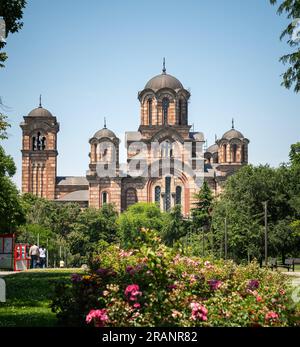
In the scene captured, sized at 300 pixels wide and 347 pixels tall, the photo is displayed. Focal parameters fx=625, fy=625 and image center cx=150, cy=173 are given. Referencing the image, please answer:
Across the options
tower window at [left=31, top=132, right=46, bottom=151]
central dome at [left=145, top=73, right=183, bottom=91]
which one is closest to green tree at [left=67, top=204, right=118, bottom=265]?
tower window at [left=31, top=132, right=46, bottom=151]

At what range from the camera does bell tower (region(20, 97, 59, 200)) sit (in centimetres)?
7619

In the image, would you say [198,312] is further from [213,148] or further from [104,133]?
[213,148]

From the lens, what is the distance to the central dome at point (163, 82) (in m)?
75.6

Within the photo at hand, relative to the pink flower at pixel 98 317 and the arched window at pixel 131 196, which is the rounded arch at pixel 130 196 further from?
the pink flower at pixel 98 317

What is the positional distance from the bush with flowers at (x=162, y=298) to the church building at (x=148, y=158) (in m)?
63.3

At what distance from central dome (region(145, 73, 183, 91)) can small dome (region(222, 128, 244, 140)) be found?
8489mm

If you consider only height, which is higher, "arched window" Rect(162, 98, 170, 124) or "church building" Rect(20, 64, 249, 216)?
"arched window" Rect(162, 98, 170, 124)

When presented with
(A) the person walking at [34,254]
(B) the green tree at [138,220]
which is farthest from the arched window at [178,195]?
(A) the person walking at [34,254]

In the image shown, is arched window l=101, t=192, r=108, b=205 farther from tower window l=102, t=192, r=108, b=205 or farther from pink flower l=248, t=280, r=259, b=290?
pink flower l=248, t=280, r=259, b=290

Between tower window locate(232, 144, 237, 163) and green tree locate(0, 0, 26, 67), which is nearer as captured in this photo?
green tree locate(0, 0, 26, 67)

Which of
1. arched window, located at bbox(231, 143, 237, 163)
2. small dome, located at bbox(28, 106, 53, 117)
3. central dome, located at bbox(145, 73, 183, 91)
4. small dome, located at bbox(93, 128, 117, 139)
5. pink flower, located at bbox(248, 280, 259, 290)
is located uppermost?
central dome, located at bbox(145, 73, 183, 91)
